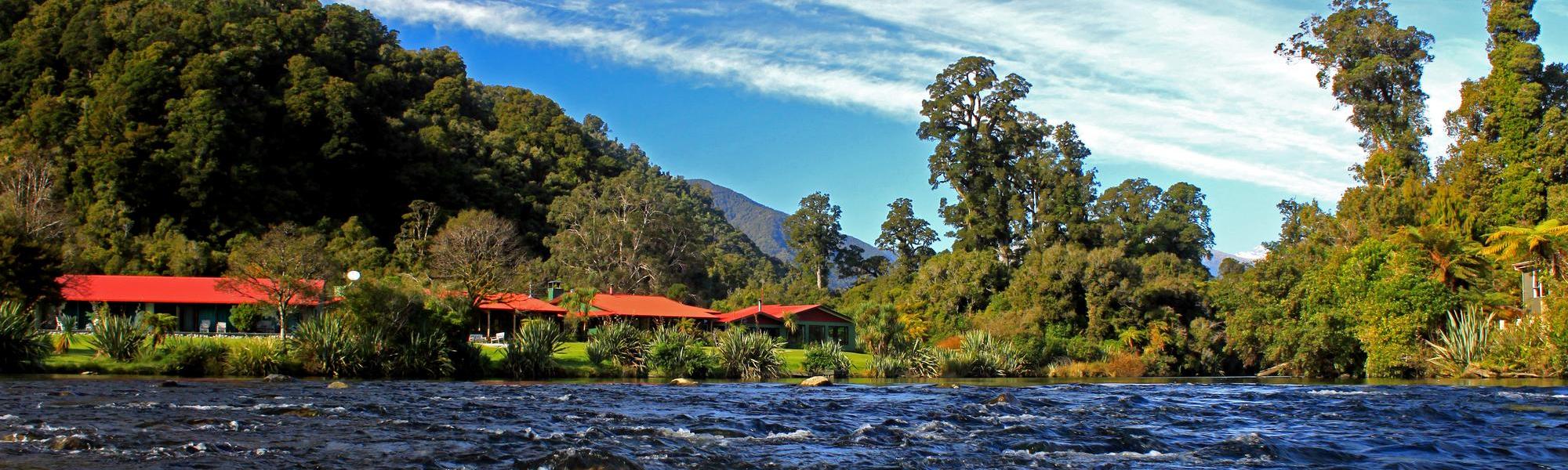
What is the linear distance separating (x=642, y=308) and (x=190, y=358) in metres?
31.7

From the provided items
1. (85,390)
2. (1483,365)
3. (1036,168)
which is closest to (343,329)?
(85,390)

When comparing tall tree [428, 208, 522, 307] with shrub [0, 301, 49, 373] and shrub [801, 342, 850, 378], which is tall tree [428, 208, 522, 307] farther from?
shrub [0, 301, 49, 373]

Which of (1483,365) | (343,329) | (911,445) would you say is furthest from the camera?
(1483,365)

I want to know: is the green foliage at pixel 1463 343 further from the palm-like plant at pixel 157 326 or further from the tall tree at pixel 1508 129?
the palm-like plant at pixel 157 326

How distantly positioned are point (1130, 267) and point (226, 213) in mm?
57708

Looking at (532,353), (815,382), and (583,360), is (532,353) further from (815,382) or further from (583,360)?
(815,382)

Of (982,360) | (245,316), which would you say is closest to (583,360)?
(982,360)

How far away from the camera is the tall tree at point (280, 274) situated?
1523 inches

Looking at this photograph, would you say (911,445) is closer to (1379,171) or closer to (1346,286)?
(1346,286)

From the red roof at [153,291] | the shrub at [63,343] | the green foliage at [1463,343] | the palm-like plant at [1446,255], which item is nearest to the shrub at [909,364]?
the green foliage at [1463,343]

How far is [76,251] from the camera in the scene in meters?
56.3

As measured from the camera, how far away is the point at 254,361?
28641 millimetres

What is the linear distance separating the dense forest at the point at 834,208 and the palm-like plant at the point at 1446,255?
0.34 ft

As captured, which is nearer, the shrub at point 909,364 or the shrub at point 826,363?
the shrub at point 826,363
